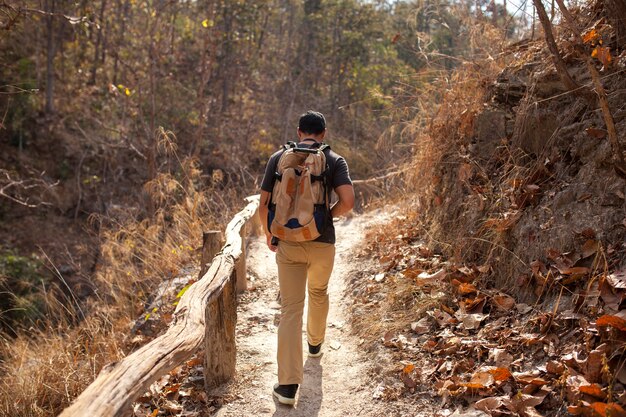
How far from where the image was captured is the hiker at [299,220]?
355 cm

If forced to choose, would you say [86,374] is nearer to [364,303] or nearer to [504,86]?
[364,303]

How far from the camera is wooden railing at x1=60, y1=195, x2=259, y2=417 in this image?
6.98 feet

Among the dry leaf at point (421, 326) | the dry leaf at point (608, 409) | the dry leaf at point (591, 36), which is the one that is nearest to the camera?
the dry leaf at point (608, 409)

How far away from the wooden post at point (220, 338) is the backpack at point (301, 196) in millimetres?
735

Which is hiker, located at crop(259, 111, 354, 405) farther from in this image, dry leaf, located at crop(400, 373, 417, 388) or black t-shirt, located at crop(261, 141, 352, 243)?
dry leaf, located at crop(400, 373, 417, 388)

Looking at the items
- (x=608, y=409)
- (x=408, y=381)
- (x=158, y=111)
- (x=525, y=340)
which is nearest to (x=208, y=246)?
(x=408, y=381)

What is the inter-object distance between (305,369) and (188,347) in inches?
70.1

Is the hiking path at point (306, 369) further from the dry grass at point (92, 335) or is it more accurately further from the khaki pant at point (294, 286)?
the dry grass at point (92, 335)

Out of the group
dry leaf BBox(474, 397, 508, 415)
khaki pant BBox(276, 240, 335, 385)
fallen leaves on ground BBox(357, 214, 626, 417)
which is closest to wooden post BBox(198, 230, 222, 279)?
khaki pant BBox(276, 240, 335, 385)

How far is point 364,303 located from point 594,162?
2.58 m

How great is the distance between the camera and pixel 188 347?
2820 millimetres

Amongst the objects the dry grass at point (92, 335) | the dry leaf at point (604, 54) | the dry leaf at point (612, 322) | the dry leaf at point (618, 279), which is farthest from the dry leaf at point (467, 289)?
the dry grass at point (92, 335)

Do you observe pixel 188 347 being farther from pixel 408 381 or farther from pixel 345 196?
pixel 408 381

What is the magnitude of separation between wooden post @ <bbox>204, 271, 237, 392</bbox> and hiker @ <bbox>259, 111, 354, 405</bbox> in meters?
0.47
